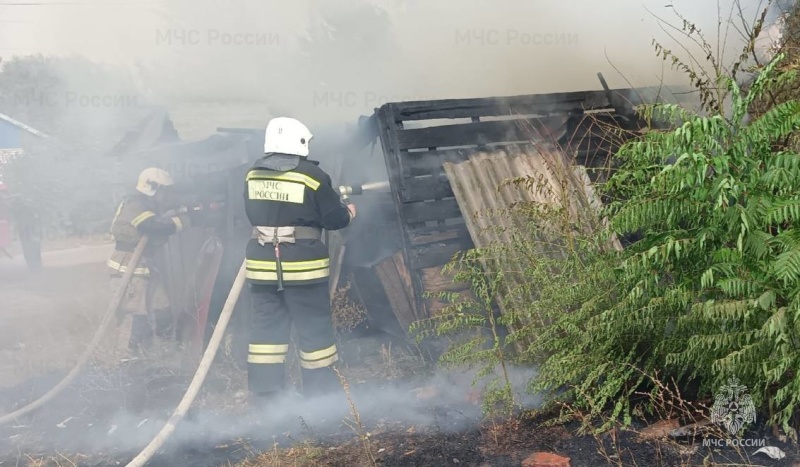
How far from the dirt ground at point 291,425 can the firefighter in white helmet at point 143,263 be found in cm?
43

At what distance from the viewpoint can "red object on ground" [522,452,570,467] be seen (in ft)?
10.4

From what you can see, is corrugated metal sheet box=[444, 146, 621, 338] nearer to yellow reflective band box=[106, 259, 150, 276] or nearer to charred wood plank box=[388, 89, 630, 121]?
charred wood plank box=[388, 89, 630, 121]

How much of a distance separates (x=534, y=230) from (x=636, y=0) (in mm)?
4516

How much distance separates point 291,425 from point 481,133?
2.77 metres

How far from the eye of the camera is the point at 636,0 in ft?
24.6

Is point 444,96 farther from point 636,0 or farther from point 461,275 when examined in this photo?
point 461,275

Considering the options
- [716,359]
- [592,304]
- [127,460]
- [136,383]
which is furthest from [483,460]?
[136,383]

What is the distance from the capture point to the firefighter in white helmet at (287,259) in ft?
15.9

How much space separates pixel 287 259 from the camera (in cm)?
485

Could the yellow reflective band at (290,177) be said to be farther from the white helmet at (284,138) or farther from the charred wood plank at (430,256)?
the charred wood plank at (430,256)

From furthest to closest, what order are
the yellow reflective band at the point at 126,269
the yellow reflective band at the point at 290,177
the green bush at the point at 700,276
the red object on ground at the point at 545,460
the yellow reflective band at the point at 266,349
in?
the yellow reflective band at the point at 126,269
the yellow reflective band at the point at 266,349
the yellow reflective band at the point at 290,177
the red object on ground at the point at 545,460
the green bush at the point at 700,276

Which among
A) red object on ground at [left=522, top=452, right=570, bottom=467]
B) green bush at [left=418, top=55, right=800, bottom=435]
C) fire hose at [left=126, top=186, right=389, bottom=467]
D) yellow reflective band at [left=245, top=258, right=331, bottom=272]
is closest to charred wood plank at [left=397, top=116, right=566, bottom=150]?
fire hose at [left=126, top=186, right=389, bottom=467]

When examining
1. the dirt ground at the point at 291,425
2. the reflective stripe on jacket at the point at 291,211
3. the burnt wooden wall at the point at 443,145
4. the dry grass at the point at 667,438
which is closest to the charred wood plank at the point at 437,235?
the burnt wooden wall at the point at 443,145

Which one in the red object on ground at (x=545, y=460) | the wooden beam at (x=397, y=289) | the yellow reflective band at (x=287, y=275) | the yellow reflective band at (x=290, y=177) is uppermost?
the yellow reflective band at (x=290, y=177)
